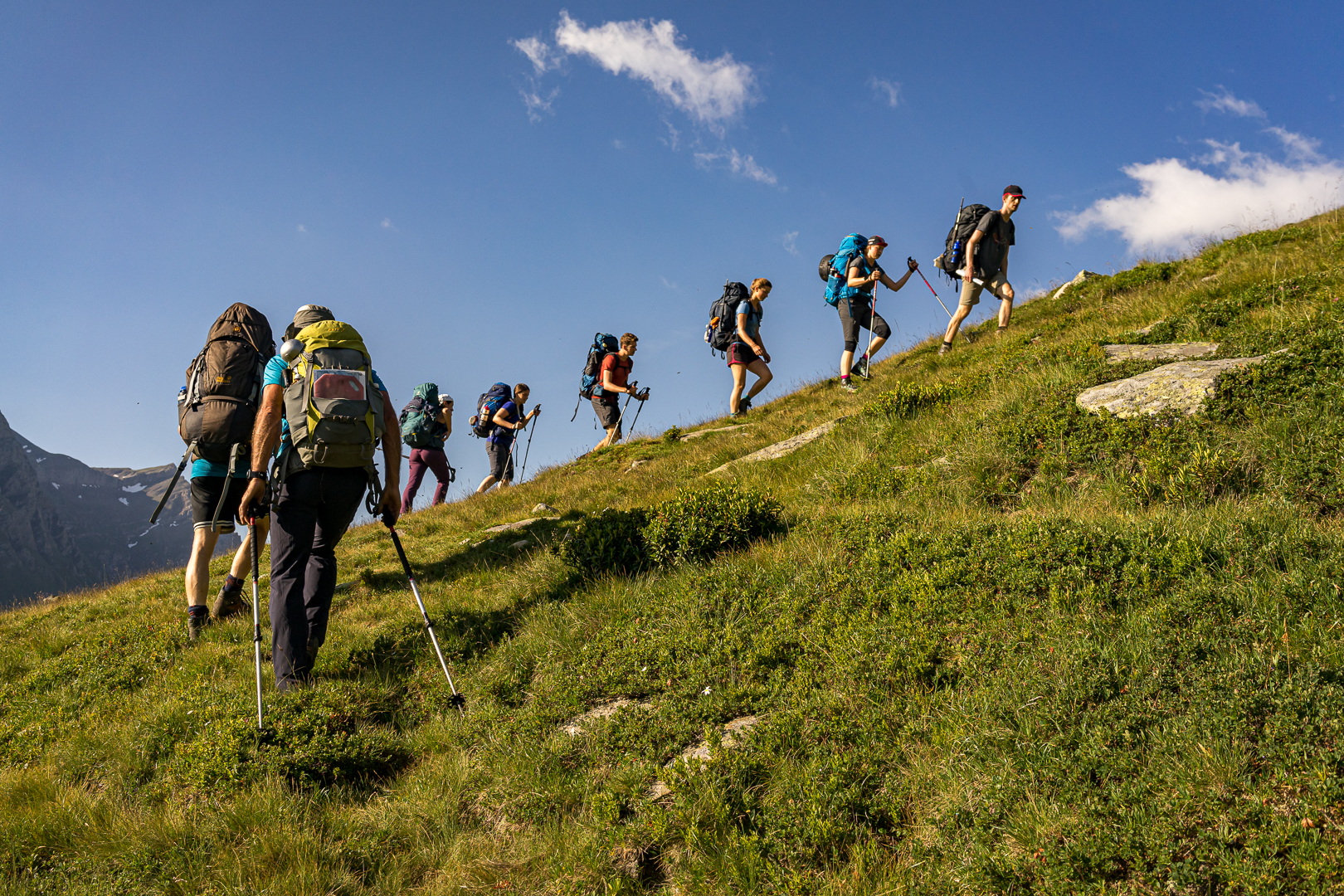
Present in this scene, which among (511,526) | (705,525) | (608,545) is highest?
(511,526)

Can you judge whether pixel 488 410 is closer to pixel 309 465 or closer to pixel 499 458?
pixel 499 458

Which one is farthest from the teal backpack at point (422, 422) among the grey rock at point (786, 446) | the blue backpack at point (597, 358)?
Result: the grey rock at point (786, 446)

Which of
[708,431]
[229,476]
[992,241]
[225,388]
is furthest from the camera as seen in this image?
[708,431]

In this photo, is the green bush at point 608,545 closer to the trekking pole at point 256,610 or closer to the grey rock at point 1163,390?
the trekking pole at point 256,610

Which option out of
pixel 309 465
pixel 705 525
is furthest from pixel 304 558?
pixel 705 525

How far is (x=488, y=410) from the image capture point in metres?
14.5

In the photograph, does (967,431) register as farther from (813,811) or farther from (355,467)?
(355,467)

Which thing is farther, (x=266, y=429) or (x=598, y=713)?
(x=266, y=429)

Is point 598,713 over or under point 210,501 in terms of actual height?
Answer: under

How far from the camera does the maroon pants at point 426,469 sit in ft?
43.8

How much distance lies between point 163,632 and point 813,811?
6.45 m

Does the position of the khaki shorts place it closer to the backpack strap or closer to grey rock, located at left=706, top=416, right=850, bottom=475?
grey rock, located at left=706, top=416, right=850, bottom=475

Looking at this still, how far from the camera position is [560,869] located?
344 centimetres

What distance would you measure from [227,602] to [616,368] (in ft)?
28.2
